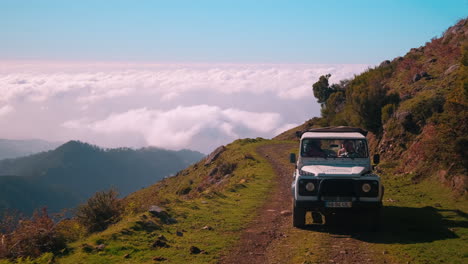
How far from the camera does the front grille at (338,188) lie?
491 inches

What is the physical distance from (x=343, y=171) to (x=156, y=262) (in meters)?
6.27

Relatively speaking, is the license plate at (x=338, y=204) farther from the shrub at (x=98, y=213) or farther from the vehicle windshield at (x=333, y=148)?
the shrub at (x=98, y=213)

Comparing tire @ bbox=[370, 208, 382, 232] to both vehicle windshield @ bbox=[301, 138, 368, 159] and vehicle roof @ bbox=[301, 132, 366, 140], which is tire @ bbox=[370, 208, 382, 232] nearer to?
vehicle windshield @ bbox=[301, 138, 368, 159]

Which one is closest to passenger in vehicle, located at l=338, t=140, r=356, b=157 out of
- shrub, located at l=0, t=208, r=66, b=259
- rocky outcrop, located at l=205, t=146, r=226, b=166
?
shrub, located at l=0, t=208, r=66, b=259

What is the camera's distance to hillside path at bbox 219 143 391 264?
33.7 feet

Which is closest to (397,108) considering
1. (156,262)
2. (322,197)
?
(322,197)

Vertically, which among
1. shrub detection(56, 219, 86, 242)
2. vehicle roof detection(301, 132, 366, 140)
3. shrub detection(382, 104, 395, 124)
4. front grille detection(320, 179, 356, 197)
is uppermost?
shrub detection(382, 104, 395, 124)

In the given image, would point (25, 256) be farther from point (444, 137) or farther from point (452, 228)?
point (444, 137)

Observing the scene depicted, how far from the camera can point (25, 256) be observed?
1124 centimetres

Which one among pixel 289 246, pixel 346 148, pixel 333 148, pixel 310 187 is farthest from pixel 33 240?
pixel 346 148

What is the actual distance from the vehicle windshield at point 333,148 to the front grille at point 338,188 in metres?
2.24

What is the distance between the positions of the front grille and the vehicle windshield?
88.2 inches

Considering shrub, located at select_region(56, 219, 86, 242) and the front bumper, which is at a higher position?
the front bumper

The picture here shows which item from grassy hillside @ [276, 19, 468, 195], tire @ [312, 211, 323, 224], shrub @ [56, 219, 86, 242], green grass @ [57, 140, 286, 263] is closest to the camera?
green grass @ [57, 140, 286, 263]
